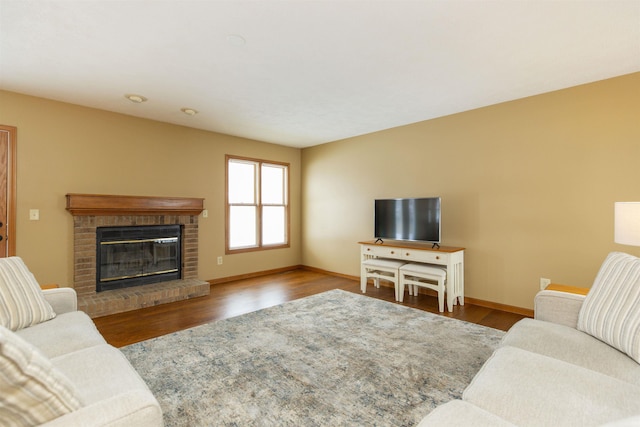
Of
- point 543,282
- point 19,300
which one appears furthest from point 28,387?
point 543,282

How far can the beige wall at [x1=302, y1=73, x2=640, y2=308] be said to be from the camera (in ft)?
9.97

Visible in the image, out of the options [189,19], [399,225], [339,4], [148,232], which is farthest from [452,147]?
[148,232]

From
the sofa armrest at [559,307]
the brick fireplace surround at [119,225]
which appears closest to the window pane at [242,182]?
the brick fireplace surround at [119,225]

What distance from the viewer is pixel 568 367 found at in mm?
1401

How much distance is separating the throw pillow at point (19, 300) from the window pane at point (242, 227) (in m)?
3.26

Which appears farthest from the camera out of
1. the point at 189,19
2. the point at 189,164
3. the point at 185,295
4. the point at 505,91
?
the point at 189,164

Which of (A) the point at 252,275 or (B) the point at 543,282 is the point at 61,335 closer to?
(A) the point at 252,275

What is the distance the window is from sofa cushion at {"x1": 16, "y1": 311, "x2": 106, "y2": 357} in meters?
3.22

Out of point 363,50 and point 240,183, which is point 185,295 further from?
point 363,50

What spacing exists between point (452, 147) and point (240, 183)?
136 inches

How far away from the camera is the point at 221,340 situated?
2.82 meters

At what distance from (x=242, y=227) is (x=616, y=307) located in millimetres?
4859

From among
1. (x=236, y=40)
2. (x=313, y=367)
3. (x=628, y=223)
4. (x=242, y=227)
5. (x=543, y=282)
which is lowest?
(x=313, y=367)

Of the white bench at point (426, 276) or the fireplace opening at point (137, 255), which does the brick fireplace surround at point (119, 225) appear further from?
the white bench at point (426, 276)
